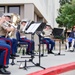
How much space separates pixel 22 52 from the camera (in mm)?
13383

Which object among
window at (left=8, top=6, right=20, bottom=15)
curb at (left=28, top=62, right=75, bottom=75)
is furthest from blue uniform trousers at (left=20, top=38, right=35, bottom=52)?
window at (left=8, top=6, right=20, bottom=15)

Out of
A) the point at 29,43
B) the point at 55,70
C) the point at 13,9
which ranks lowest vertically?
the point at 55,70

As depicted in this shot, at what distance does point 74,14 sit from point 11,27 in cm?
3261

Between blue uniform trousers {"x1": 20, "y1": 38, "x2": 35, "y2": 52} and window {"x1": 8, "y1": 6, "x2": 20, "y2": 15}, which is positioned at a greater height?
window {"x1": 8, "y1": 6, "x2": 20, "y2": 15}

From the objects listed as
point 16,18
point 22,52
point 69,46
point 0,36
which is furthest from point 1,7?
point 0,36

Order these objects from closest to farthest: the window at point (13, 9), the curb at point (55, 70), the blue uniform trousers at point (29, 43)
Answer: the curb at point (55, 70) → the blue uniform trousers at point (29, 43) → the window at point (13, 9)

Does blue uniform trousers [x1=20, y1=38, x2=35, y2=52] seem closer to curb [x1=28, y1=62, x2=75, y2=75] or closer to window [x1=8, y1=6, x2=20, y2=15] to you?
curb [x1=28, y1=62, x2=75, y2=75]

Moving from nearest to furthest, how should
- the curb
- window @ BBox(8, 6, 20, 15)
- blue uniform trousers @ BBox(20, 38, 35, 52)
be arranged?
the curb
blue uniform trousers @ BBox(20, 38, 35, 52)
window @ BBox(8, 6, 20, 15)

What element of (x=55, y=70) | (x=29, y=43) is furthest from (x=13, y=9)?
(x=55, y=70)

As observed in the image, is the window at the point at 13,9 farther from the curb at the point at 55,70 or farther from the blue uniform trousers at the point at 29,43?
the curb at the point at 55,70

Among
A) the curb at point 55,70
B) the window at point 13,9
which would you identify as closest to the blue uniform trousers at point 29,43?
the curb at point 55,70

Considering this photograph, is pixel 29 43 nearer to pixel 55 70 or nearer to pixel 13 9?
pixel 55 70

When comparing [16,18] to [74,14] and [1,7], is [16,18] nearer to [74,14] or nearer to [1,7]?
[1,7]

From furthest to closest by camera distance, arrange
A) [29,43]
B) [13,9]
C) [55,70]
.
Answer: [13,9], [29,43], [55,70]
